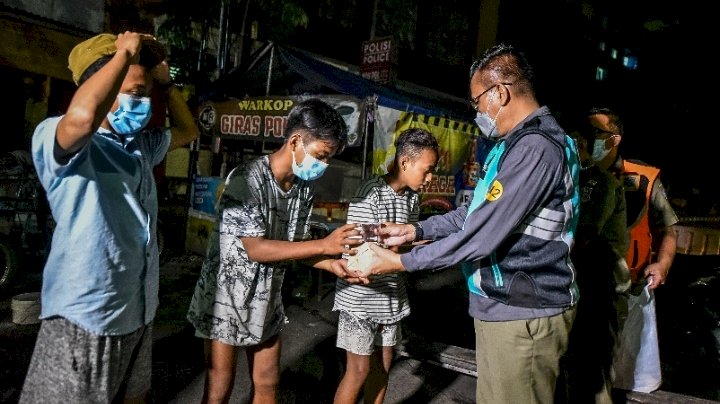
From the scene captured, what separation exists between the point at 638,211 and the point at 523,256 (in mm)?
2135

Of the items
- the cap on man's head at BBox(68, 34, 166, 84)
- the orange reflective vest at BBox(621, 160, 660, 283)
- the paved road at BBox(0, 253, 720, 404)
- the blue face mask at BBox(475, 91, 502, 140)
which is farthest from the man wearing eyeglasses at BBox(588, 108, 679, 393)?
the cap on man's head at BBox(68, 34, 166, 84)

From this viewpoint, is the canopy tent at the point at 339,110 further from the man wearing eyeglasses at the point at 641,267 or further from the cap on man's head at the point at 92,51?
the cap on man's head at the point at 92,51

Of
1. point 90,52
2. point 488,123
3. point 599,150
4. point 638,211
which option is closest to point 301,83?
point 599,150

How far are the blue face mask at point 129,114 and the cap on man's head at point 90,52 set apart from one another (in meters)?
0.17

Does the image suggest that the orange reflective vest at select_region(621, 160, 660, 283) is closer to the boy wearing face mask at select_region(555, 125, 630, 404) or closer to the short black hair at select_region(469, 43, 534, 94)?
the boy wearing face mask at select_region(555, 125, 630, 404)

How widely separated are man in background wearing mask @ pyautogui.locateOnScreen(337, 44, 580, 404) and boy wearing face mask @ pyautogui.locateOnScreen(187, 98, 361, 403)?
82cm

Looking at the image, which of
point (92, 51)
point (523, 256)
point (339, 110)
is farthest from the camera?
point (339, 110)

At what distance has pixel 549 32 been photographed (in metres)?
19.1

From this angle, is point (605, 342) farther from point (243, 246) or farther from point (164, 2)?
point (164, 2)

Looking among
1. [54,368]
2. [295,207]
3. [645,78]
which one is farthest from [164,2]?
[645,78]

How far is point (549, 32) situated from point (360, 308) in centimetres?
1975

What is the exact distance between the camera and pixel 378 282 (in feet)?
9.30

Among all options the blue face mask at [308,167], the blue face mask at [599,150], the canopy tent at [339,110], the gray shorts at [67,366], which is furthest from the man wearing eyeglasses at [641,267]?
the canopy tent at [339,110]

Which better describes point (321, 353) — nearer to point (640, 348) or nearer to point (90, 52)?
point (640, 348)
